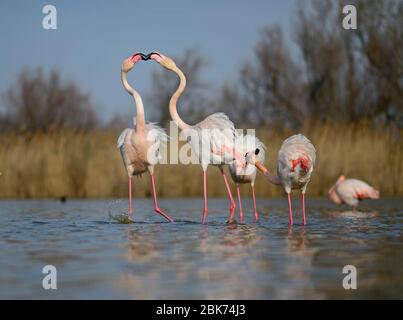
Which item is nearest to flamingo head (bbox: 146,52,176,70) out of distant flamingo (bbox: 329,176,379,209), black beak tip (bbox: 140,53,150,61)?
black beak tip (bbox: 140,53,150,61)

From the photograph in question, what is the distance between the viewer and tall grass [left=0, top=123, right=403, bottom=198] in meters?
16.5

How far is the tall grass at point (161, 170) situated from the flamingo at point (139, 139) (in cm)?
585

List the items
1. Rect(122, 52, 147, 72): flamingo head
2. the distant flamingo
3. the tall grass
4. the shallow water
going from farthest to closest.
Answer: the tall grass, the distant flamingo, Rect(122, 52, 147, 72): flamingo head, the shallow water

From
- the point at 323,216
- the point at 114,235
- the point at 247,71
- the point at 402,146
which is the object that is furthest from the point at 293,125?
the point at 114,235

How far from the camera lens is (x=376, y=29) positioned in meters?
29.2

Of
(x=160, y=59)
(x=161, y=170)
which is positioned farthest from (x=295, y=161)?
(x=161, y=170)

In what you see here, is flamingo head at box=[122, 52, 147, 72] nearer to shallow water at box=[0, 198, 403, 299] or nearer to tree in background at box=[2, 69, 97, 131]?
shallow water at box=[0, 198, 403, 299]

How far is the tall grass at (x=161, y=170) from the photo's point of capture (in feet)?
54.1

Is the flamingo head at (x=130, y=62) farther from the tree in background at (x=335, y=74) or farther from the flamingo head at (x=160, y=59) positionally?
the tree in background at (x=335, y=74)

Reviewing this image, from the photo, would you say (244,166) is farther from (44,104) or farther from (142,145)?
(44,104)

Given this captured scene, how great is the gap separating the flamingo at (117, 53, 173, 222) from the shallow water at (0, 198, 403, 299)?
0.91 m

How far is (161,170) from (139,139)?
21.2 ft

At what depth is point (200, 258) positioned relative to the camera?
608 cm
